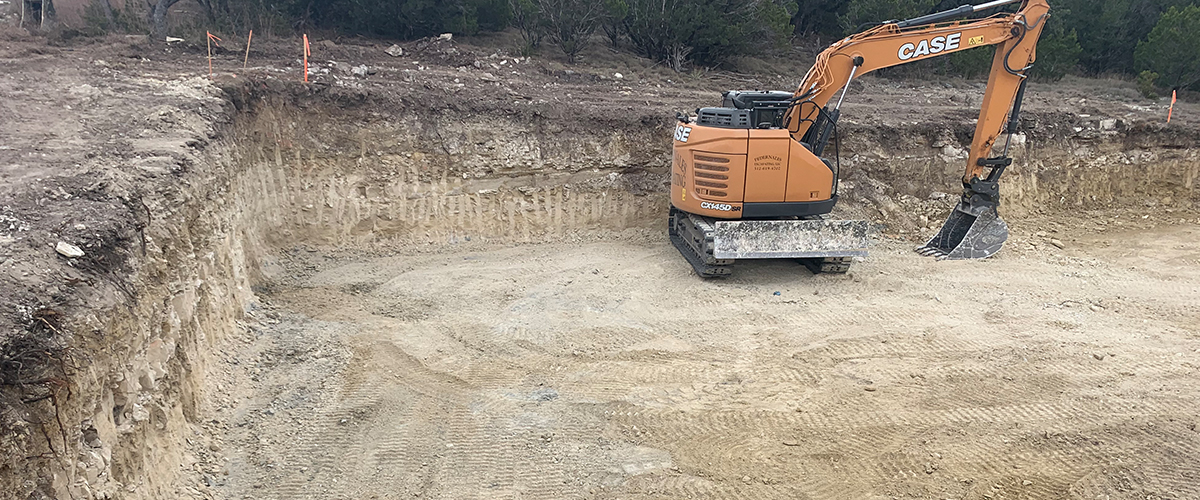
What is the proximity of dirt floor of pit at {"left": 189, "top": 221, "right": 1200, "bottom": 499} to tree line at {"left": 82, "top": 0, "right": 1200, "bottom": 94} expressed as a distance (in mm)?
8244

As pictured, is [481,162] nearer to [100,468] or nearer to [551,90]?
[551,90]

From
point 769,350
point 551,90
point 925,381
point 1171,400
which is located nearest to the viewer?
point 1171,400

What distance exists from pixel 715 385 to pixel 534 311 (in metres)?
2.34

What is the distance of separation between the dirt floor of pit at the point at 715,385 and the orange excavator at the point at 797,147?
524 mm

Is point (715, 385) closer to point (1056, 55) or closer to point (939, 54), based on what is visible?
point (939, 54)

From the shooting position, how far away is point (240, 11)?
16188 millimetres

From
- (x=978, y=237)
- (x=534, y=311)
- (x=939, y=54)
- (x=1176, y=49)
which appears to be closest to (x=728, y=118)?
(x=939, y=54)

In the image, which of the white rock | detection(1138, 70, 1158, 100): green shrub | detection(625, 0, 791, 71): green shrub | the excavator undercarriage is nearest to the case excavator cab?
the excavator undercarriage

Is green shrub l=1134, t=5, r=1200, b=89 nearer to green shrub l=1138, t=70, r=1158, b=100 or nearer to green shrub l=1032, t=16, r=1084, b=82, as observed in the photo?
green shrub l=1138, t=70, r=1158, b=100

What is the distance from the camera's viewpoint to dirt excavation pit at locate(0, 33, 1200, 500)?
466 centimetres

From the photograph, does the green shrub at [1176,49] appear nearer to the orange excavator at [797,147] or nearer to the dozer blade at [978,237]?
the orange excavator at [797,147]

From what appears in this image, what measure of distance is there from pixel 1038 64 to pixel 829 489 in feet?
50.6

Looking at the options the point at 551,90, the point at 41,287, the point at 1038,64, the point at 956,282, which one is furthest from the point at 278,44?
the point at 1038,64

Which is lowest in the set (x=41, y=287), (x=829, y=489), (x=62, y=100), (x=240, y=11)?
(x=829, y=489)
